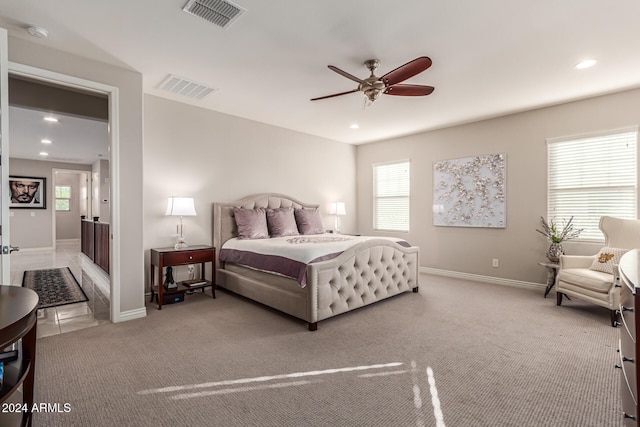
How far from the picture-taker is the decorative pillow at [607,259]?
135 inches

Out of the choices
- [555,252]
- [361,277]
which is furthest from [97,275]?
[555,252]

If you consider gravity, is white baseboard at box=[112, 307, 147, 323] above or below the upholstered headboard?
below

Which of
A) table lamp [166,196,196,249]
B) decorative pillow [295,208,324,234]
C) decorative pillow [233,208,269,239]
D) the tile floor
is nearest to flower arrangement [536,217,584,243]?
decorative pillow [295,208,324,234]

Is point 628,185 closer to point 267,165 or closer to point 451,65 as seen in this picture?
point 451,65

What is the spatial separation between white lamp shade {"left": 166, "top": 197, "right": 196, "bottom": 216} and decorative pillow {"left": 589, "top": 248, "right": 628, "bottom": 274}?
15.6 feet

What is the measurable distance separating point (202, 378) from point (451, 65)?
3.49 metres

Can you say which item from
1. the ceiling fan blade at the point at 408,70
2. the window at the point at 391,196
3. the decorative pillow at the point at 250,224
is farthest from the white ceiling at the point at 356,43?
the window at the point at 391,196

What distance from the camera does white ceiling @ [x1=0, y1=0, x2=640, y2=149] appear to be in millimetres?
2295

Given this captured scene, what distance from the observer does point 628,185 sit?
3836mm

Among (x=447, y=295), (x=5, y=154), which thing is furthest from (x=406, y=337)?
(x=5, y=154)

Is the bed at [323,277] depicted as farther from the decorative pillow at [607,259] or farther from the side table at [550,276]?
the decorative pillow at [607,259]

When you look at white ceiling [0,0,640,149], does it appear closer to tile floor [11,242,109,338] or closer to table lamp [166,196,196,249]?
table lamp [166,196,196,249]

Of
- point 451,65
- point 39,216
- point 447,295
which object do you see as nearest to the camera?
point 451,65

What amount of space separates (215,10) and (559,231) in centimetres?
483
